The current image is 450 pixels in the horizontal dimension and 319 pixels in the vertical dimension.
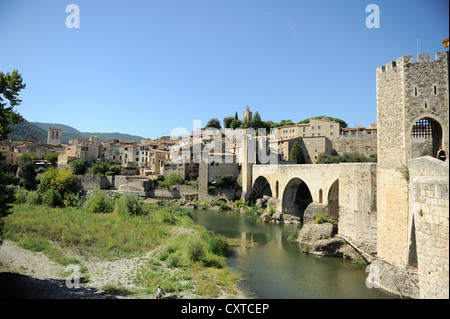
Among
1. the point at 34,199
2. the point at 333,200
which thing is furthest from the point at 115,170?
the point at 333,200

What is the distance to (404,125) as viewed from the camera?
10016 mm

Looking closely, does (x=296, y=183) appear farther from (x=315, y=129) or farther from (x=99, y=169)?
(x=99, y=169)

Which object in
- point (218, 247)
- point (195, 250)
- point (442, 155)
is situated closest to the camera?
point (442, 155)

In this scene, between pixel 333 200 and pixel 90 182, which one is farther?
pixel 90 182

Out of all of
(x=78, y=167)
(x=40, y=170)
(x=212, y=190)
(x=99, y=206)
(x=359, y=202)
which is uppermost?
(x=78, y=167)

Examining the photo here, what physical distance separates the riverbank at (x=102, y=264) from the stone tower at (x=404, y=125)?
6234mm

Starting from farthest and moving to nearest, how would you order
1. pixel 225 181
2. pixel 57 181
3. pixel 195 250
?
1. pixel 225 181
2. pixel 57 181
3. pixel 195 250

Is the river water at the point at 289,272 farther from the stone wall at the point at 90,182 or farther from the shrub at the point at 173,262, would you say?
the stone wall at the point at 90,182

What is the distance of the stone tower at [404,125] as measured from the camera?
971 cm

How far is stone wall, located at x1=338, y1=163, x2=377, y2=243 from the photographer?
43.4 ft

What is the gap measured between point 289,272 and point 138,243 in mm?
8986

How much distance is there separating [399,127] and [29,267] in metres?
16.6

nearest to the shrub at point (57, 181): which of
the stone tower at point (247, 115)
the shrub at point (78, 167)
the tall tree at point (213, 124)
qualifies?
the shrub at point (78, 167)

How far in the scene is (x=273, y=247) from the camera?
59.9 feet
